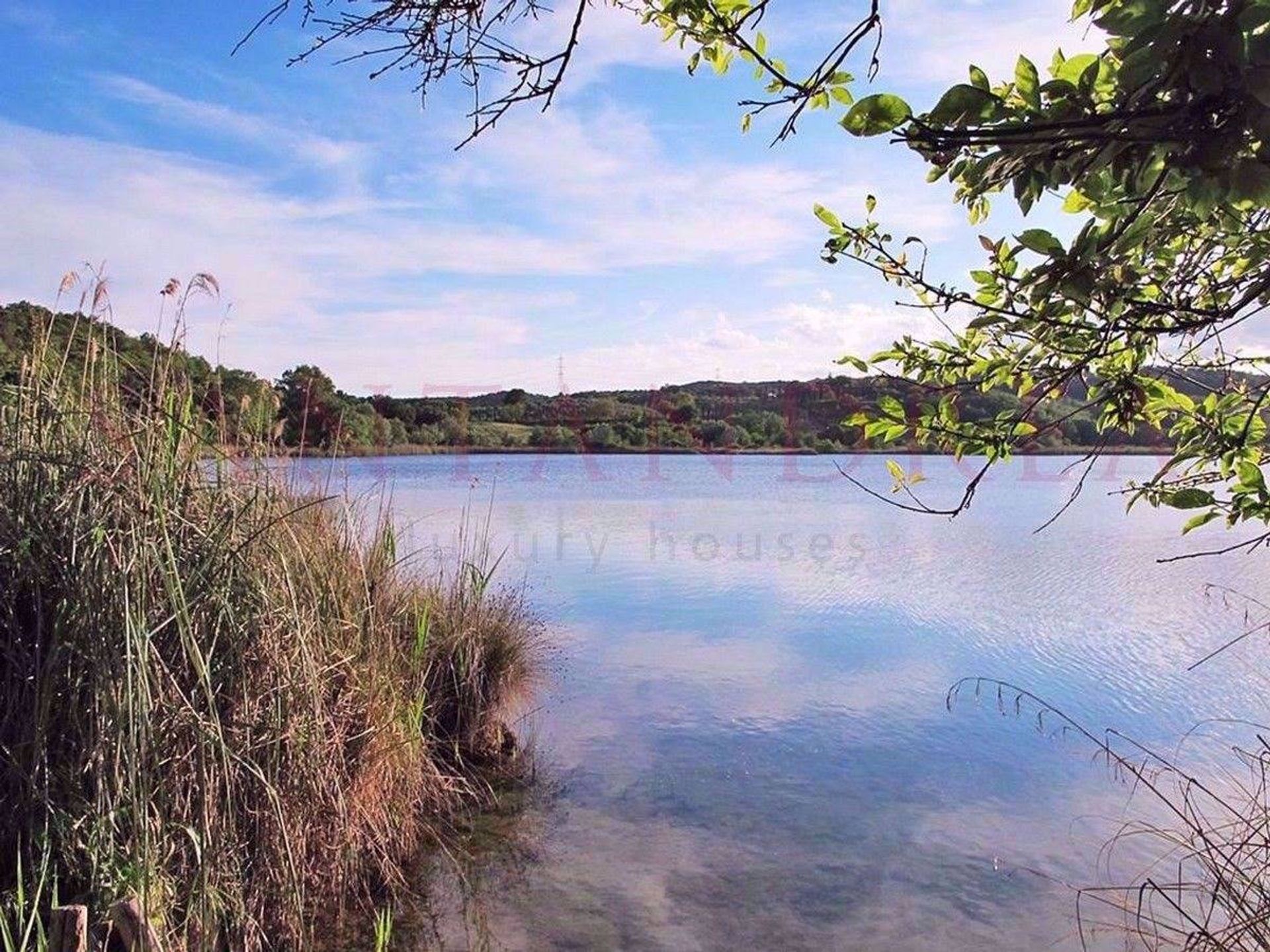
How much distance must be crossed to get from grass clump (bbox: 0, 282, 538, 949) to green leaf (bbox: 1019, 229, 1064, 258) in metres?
2.20

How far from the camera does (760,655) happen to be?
743 cm

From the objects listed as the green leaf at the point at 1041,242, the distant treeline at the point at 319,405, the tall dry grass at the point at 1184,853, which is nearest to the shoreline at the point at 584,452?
the distant treeline at the point at 319,405

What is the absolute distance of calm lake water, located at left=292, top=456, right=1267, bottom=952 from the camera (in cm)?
355

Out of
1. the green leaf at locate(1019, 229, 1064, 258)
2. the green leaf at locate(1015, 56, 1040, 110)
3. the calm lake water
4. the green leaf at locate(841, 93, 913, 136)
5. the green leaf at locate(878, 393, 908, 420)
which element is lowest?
the calm lake water

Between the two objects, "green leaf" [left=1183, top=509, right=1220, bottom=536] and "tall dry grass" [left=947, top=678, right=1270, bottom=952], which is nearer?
"green leaf" [left=1183, top=509, right=1220, bottom=536]

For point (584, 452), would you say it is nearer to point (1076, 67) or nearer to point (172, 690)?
point (172, 690)

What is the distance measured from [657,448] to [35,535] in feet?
94.4

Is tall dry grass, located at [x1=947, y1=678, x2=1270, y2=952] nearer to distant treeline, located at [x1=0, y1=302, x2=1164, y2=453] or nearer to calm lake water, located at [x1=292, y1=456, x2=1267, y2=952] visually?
calm lake water, located at [x1=292, y1=456, x2=1267, y2=952]

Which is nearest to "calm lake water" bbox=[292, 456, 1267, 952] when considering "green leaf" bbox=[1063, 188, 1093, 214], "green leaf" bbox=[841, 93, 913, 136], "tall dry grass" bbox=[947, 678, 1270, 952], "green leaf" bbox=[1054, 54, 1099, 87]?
"tall dry grass" bbox=[947, 678, 1270, 952]

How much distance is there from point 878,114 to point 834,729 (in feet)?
17.1

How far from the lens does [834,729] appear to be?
18.7 feet

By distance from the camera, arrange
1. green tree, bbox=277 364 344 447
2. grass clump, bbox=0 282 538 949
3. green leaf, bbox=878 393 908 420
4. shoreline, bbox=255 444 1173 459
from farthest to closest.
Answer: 1. green tree, bbox=277 364 344 447
2. shoreline, bbox=255 444 1173 459
3. grass clump, bbox=0 282 538 949
4. green leaf, bbox=878 393 908 420

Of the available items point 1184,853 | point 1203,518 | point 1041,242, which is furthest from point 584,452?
point 1041,242

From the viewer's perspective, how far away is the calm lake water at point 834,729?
11.6 ft
